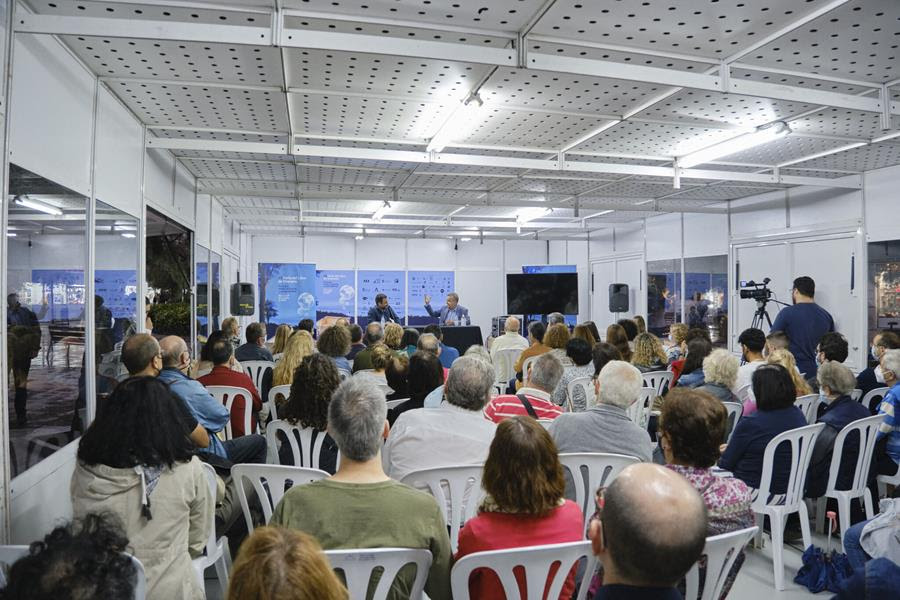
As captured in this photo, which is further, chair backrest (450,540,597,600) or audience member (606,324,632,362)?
audience member (606,324,632,362)

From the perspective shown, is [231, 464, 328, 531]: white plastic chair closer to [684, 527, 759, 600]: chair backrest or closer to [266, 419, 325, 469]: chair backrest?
[266, 419, 325, 469]: chair backrest

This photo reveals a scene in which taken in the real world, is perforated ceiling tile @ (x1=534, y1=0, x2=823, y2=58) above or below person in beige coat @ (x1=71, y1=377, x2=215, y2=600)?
above

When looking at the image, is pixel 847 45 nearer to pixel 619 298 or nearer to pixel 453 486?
pixel 453 486

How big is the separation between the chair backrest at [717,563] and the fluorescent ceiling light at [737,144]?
3.25 m

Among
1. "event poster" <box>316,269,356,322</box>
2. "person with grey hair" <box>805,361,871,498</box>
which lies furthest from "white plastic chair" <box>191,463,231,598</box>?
"event poster" <box>316,269,356,322</box>

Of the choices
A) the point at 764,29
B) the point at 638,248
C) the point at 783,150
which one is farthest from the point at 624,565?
the point at 638,248

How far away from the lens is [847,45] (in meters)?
2.73

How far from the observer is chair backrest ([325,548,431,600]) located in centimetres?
145

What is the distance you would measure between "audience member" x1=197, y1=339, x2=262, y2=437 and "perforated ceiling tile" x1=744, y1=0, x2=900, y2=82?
3618 millimetres

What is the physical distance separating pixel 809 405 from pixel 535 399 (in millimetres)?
2074

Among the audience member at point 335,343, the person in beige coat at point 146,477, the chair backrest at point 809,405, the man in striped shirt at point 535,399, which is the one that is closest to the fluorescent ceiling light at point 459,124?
the man in striped shirt at point 535,399

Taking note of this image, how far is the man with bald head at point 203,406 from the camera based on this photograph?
2.93 m

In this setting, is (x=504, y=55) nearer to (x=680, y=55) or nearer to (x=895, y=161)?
(x=680, y=55)

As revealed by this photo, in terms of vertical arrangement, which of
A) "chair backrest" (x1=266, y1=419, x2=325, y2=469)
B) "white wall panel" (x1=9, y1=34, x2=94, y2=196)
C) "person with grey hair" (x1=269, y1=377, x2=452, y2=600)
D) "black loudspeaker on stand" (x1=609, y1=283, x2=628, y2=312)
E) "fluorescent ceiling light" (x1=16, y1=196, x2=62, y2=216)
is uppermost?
"white wall panel" (x1=9, y1=34, x2=94, y2=196)
